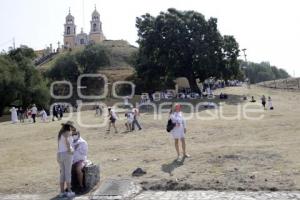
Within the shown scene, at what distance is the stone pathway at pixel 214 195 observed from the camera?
10086mm

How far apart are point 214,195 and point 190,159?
148 inches

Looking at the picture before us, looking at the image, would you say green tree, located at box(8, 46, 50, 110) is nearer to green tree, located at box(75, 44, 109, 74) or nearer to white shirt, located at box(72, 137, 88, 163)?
green tree, located at box(75, 44, 109, 74)

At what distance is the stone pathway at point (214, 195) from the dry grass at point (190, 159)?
0.39 metres

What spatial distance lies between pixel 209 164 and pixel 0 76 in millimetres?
44772

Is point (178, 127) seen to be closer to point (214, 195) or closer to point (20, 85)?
point (214, 195)

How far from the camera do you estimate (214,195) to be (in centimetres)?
1047

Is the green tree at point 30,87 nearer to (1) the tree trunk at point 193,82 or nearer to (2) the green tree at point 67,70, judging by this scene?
(2) the green tree at point 67,70

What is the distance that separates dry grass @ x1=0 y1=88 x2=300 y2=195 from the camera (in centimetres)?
1176

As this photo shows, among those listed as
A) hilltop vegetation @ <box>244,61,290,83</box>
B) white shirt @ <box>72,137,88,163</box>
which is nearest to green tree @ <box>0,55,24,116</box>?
white shirt @ <box>72,137,88,163</box>

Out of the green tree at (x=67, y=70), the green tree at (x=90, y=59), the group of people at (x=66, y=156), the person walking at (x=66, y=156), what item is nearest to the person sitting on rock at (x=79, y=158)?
the group of people at (x=66, y=156)

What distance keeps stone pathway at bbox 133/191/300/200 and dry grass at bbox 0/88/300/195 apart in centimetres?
39

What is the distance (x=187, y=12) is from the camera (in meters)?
57.4

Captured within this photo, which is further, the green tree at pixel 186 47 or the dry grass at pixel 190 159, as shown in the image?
the green tree at pixel 186 47

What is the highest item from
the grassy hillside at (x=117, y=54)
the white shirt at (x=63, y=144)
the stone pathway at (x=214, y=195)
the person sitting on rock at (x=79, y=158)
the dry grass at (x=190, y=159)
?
the grassy hillside at (x=117, y=54)
